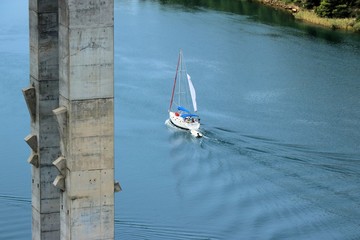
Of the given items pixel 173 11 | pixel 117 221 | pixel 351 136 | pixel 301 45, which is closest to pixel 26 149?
pixel 117 221

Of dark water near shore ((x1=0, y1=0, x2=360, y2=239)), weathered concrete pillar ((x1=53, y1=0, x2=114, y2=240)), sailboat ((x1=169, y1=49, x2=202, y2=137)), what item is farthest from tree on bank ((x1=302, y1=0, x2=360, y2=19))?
weathered concrete pillar ((x1=53, y1=0, x2=114, y2=240))

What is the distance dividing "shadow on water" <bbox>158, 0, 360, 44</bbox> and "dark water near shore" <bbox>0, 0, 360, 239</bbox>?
0.33 m

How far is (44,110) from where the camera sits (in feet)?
81.6

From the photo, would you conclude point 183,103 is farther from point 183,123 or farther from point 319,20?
point 319,20

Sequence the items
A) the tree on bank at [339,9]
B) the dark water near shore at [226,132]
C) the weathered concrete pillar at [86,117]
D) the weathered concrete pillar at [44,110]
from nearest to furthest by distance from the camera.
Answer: the weathered concrete pillar at [86,117]
the weathered concrete pillar at [44,110]
the dark water near shore at [226,132]
the tree on bank at [339,9]

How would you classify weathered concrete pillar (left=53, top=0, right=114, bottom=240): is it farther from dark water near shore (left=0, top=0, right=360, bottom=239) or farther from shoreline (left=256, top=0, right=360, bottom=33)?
shoreline (left=256, top=0, right=360, bottom=33)

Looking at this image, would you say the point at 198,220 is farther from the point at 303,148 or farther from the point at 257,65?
the point at 257,65

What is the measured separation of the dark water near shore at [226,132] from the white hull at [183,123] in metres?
0.45

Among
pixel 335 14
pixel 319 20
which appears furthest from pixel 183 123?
pixel 335 14

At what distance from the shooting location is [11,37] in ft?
197

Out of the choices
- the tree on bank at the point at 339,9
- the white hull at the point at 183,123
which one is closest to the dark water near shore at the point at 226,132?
the white hull at the point at 183,123

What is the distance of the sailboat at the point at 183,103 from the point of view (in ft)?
151

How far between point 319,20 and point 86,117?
A: 4983 centimetres

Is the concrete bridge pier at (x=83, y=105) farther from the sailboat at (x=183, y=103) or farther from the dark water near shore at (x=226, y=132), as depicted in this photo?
the sailboat at (x=183, y=103)
